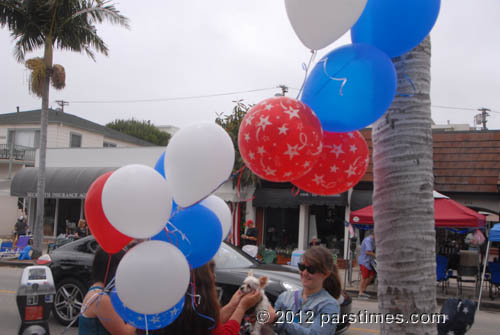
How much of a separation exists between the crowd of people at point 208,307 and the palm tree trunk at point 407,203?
465mm

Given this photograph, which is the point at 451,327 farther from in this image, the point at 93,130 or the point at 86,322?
Result: the point at 93,130

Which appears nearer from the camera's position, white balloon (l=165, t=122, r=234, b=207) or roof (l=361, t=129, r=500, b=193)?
white balloon (l=165, t=122, r=234, b=207)

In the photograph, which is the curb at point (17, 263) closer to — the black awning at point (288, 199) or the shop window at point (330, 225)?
the black awning at point (288, 199)

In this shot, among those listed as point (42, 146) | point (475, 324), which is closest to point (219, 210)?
point (475, 324)

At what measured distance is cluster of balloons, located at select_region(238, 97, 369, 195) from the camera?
7.84ft

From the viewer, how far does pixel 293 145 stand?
2373 mm

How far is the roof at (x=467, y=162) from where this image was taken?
1534 cm

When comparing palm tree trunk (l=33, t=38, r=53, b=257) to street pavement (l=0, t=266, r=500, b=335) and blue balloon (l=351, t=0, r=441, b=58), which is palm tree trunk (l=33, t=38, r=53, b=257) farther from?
blue balloon (l=351, t=0, r=441, b=58)

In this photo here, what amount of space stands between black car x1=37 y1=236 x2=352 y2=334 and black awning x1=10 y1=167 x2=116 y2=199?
13.0 meters

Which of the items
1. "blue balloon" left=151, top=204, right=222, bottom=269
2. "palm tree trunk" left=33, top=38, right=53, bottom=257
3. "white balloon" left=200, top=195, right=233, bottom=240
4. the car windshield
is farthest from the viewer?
"palm tree trunk" left=33, top=38, right=53, bottom=257

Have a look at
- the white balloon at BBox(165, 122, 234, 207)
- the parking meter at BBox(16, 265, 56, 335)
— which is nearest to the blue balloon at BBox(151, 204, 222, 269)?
the white balloon at BBox(165, 122, 234, 207)

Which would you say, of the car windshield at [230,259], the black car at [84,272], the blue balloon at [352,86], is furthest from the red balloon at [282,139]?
the car windshield at [230,259]

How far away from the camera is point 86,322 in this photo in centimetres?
274

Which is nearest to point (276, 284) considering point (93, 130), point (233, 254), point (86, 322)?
point (233, 254)
